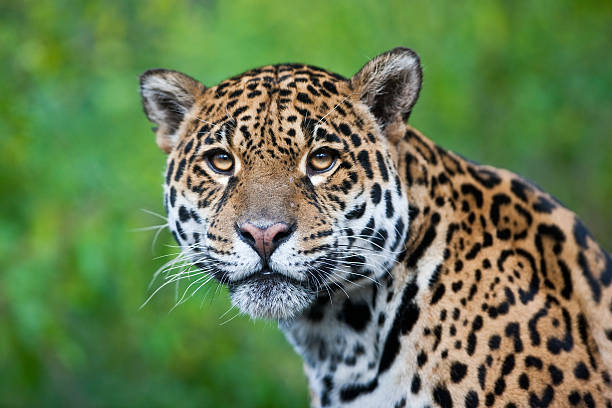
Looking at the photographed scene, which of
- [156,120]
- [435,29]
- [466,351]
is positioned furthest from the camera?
[435,29]

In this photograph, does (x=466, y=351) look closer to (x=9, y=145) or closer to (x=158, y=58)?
(x=9, y=145)

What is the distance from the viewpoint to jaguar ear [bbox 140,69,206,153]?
5.42m

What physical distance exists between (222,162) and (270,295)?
914 mm

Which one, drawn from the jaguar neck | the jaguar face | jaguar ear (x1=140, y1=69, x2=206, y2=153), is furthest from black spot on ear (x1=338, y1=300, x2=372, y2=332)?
jaguar ear (x1=140, y1=69, x2=206, y2=153)

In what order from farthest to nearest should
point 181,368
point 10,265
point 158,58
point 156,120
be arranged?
point 158,58
point 181,368
point 10,265
point 156,120

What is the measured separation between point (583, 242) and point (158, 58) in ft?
27.1

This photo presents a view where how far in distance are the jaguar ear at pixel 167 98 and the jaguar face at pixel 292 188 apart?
0.31 metres

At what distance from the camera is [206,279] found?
5016 mm

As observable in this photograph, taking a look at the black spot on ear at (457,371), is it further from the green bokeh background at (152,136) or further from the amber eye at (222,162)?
A: the green bokeh background at (152,136)

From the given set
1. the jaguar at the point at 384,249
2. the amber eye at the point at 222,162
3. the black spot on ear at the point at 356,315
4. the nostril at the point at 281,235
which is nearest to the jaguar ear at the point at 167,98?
the jaguar at the point at 384,249

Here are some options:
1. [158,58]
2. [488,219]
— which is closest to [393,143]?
[488,219]

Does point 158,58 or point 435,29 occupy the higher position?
Answer: point 435,29

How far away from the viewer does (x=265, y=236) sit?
4410 millimetres

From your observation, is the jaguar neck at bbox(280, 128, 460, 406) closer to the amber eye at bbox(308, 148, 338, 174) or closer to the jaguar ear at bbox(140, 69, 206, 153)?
the amber eye at bbox(308, 148, 338, 174)
